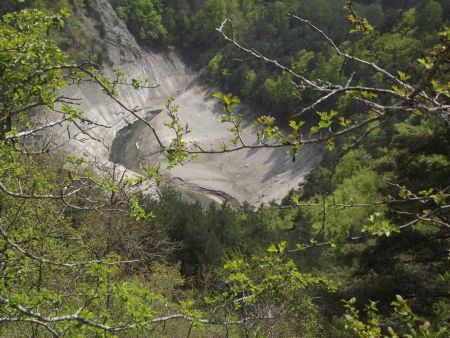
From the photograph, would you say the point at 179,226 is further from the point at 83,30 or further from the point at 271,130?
the point at 83,30

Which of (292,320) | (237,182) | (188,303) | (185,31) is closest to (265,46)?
(185,31)

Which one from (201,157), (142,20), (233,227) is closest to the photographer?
(233,227)

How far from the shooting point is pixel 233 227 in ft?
101

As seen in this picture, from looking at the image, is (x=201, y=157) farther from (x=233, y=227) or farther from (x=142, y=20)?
(x=142, y=20)

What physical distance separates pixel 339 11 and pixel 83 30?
150 ft

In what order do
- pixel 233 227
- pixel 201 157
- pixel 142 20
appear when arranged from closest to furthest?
pixel 233 227 < pixel 201 157 < pixel 142 20

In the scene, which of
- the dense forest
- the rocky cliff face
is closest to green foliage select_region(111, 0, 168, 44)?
the rocky cliff face

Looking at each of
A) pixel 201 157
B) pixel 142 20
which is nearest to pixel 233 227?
pixel 201 157

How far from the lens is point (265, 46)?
78.6 m

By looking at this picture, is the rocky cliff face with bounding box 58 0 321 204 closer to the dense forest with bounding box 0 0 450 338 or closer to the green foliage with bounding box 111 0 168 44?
the dense forest with bounding box 0 0 450 338

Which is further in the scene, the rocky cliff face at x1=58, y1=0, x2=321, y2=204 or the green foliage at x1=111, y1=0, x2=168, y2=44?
the green foliage at x1=111, y1=0, x2=168, y2=44

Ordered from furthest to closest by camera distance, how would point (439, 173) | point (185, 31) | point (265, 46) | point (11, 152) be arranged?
1. point (185, 31)
2. point (265, 46)
3. point (439, 173)
4. point (11, 152)

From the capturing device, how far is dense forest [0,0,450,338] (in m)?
3.68

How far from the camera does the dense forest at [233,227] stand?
3.68 metres
